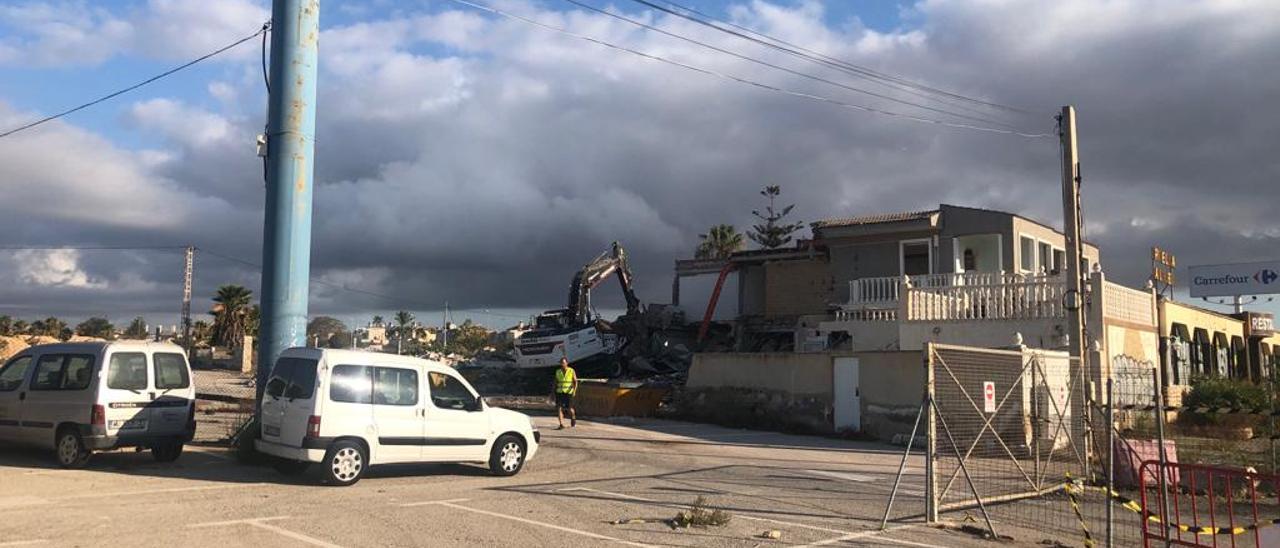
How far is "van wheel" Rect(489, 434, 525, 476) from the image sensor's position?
13.5 meters

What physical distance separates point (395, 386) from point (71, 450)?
15.3ft

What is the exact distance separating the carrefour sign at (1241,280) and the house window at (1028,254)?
1823 centimetres

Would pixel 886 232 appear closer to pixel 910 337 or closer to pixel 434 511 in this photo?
pixel 910 337

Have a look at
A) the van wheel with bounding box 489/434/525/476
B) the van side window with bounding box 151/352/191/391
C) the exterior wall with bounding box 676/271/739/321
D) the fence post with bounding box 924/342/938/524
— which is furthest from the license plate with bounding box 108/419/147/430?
the exterior wall with bounding box 676/271/739/321

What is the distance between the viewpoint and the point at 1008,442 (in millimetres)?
16406

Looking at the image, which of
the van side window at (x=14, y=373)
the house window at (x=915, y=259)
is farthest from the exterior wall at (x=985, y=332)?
the van side window at (x=14, y=373)

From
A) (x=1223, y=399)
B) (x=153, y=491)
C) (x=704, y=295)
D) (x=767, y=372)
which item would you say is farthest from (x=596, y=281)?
(x=153, y=491)

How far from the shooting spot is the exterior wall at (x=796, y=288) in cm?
3756

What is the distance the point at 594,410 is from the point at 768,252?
15.5m

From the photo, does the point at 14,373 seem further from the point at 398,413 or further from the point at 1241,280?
the point at 1241,280

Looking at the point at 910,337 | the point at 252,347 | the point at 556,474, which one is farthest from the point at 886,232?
the point at 252,347

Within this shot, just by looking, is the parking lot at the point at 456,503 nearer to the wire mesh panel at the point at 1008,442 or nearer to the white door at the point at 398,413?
the white door at the point at 398,413

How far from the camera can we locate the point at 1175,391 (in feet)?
87.8

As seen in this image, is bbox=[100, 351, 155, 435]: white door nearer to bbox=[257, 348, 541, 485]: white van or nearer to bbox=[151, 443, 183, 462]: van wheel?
bbox=[151, 443, 183, 462]: van wheel
